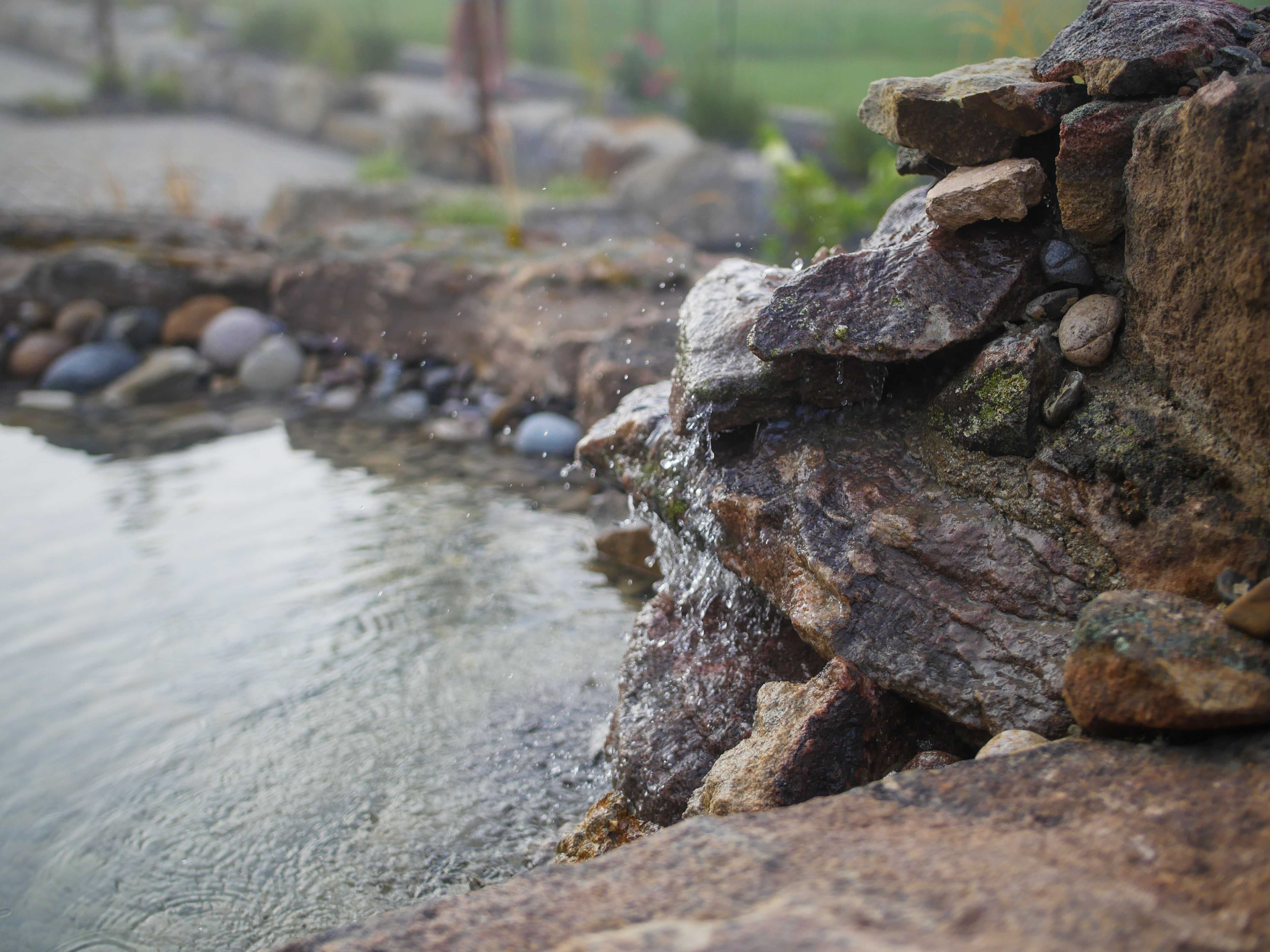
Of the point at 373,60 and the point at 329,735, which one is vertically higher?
the point at 373,60

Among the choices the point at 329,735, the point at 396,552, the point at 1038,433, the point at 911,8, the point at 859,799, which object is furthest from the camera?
Result: the point at 911,8

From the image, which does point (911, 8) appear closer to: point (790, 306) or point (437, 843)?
point (790, 306)

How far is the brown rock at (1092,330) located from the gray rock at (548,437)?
426 centimetres

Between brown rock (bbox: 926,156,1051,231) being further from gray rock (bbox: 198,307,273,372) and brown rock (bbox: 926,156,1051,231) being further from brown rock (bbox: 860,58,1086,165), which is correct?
gray rock (bbox: 198,307,273,372)

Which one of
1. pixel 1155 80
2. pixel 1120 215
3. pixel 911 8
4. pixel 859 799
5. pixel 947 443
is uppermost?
pixel 911 8

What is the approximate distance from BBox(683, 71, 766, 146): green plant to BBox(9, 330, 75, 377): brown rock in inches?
398

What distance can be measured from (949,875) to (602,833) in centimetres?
157

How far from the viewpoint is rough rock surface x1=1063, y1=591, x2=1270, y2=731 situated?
157cm

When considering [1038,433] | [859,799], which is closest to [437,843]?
[859,799]

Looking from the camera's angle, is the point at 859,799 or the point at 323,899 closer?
the point at 859,799

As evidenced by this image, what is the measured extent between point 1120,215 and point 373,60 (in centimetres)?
2214

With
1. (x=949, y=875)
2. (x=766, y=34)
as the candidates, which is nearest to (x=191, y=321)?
(x=949, y=875)

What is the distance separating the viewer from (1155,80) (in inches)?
84.4

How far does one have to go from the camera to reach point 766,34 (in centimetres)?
1720
